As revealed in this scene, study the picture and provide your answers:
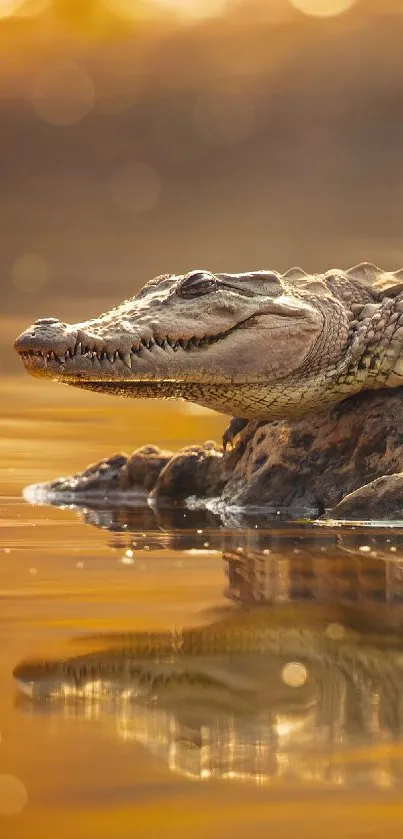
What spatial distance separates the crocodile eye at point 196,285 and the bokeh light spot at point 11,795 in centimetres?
793

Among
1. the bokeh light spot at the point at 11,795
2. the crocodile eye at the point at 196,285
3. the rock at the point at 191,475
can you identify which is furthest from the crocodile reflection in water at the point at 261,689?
the rock at the point at 191,475

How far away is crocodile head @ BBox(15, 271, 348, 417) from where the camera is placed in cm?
942

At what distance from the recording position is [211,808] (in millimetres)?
2072

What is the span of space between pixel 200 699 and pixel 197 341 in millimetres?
7064

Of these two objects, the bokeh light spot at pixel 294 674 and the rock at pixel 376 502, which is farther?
the rock at pixel 376 502

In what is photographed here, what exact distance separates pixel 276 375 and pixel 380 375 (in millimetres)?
1079

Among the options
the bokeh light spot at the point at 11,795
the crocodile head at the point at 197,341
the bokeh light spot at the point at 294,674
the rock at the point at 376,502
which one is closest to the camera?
the bokeh light spot at the point at 11,795

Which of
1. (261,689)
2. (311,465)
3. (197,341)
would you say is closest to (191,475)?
(311,465)

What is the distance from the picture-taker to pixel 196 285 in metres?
9.93

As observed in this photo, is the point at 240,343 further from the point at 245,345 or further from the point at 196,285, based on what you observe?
the point at 196,285

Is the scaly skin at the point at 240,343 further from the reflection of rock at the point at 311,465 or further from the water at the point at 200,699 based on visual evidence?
the water at the point at 200,699

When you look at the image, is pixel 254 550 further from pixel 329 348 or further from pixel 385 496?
pixel 329 348

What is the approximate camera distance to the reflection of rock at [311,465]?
407 inches

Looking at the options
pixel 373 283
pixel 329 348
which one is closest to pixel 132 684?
pixel 329 348
